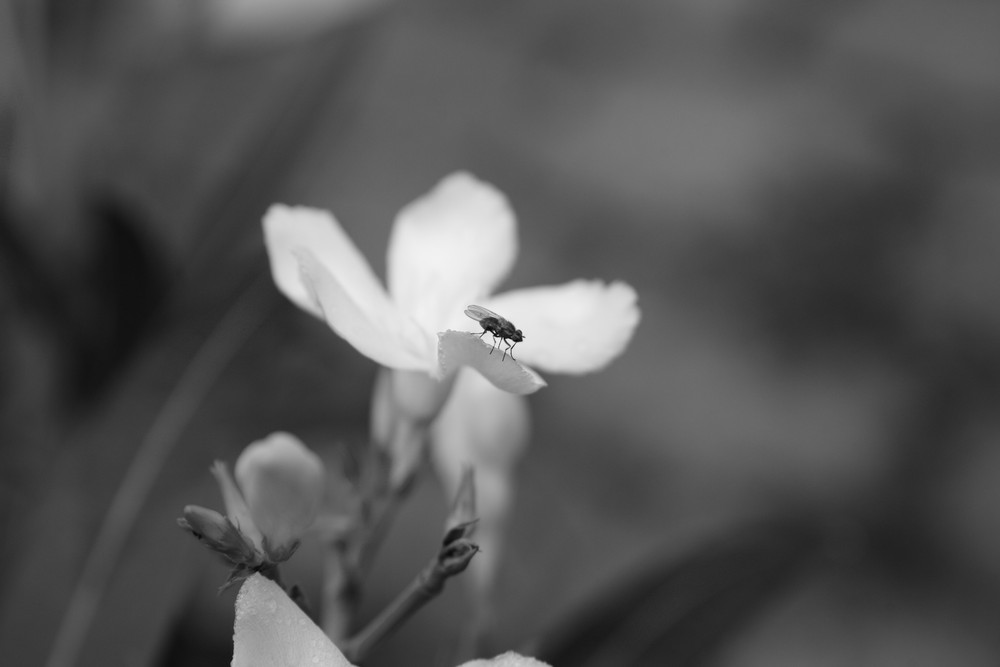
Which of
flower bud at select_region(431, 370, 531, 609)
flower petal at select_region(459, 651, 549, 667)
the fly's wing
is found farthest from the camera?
flower bud at select_region(431, 370, 531, 609)

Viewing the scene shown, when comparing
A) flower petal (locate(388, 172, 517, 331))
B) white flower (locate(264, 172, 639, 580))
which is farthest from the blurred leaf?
flower petal (locate(388, 172, 517, 331))

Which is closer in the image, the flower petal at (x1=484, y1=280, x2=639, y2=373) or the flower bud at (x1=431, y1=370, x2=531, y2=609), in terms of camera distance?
the flower petal at (x1=484, y1=280, x2=639, y2=373)

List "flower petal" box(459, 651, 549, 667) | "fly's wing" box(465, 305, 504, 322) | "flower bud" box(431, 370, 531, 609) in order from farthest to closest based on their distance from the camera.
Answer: "flower bud" box(431, 370, 531, 609) < "fly's wing" box(465, 305, 504, 322) < "flower petal" box(459, 651, 549, 667)

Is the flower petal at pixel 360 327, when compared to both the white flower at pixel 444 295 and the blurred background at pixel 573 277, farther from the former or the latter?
the blurred background at pixel 573 277

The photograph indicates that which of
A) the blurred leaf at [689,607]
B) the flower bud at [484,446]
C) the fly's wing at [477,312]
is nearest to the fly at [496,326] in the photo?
the fly's wing at [477,312]

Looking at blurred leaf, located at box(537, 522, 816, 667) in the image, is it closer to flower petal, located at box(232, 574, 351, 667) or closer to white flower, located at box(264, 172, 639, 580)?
white flower, located at box(264, 172, 639, 580)

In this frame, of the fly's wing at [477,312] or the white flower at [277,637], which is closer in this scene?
the white flower at [277,637]
